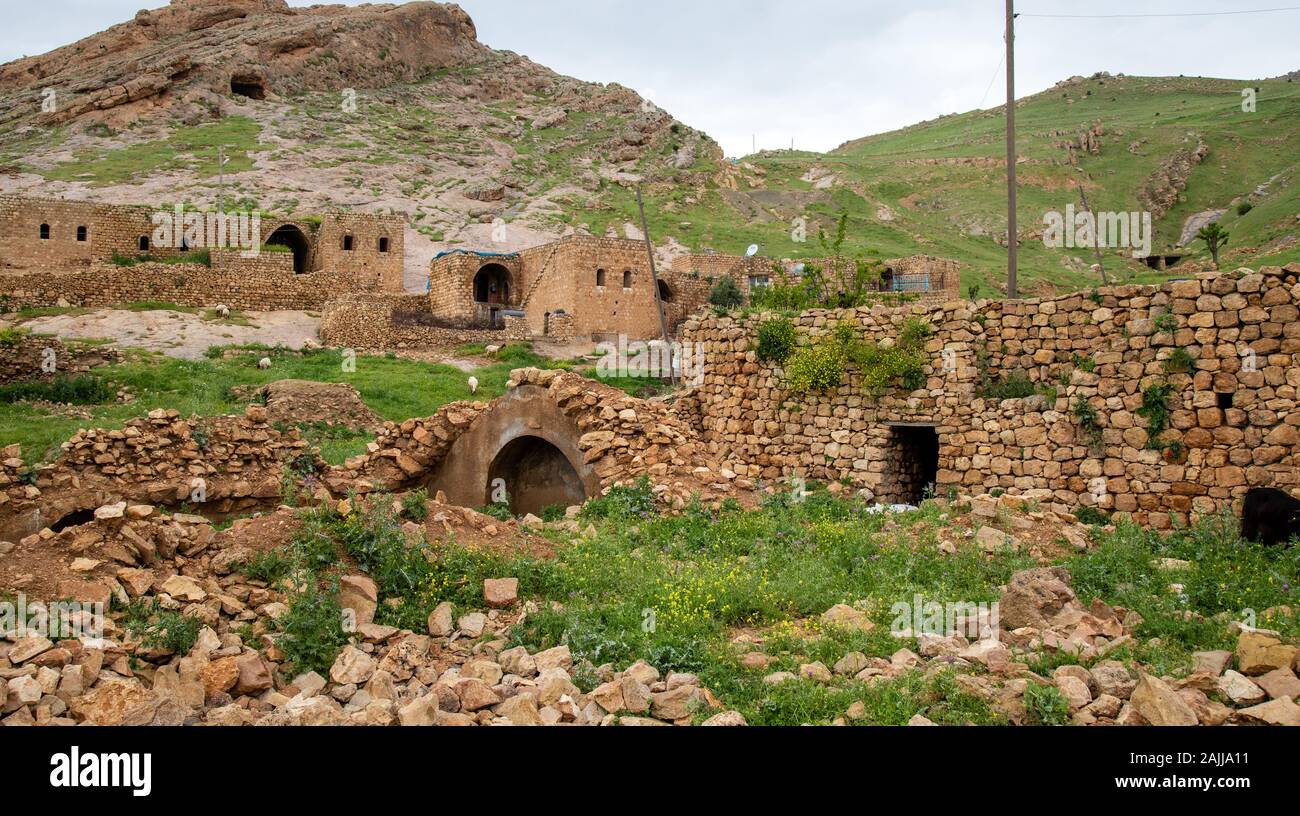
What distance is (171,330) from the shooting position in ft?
90.5

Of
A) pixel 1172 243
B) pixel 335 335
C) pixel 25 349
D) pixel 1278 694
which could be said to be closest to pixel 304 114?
pixel 335 335

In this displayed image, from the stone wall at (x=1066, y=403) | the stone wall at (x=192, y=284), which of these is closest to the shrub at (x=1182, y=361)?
the stone wall at (x=1066, y=403)

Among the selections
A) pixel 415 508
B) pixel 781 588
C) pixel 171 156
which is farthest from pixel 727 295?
pixel 171 156

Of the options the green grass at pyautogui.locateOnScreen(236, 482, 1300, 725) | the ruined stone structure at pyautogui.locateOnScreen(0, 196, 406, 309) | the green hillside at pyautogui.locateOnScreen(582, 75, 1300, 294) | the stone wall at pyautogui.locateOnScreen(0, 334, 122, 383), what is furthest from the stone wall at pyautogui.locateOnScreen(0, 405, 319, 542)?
the green hillside at pyautogui.locateOnScreen(582, 75, 1300, 294)

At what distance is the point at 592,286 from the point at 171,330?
14.4 m

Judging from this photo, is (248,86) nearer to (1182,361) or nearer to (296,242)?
(296,242)

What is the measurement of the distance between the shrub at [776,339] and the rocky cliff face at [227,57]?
64855mm

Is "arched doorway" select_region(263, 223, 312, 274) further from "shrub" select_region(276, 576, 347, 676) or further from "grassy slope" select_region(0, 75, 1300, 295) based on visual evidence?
"shrub" select_region(276, 576, 347, 676)

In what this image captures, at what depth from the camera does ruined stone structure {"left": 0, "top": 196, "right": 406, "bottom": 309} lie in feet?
102

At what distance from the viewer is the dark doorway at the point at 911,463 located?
12500 millimetres
